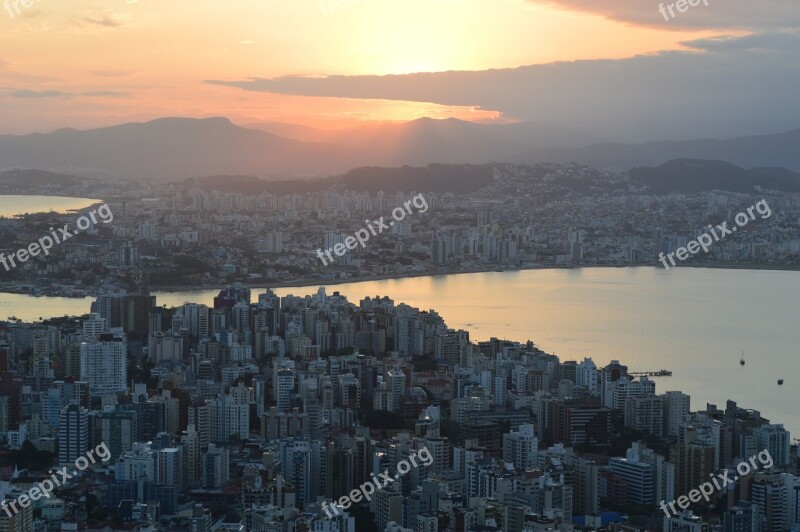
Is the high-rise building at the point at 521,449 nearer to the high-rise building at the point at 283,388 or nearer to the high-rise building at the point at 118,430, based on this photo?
the high-rise building at the point at 283,388

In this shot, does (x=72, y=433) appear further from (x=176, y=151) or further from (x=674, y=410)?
(x=176, y=151)

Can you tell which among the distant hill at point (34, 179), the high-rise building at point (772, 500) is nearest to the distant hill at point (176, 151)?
the distant hill at point (34, 179)

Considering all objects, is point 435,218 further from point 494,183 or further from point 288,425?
point 288,425

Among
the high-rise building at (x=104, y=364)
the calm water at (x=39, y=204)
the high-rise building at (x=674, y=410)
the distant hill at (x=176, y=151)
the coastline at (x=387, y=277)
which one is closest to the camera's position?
the high-rise building at (x=674, y=410)

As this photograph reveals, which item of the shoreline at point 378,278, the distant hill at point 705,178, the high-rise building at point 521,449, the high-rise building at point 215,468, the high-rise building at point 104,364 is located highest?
the distant hill at point 705,178

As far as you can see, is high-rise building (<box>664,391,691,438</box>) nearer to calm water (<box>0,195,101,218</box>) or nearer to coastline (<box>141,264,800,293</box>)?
coastline (<box>141,264,800,293</box>)

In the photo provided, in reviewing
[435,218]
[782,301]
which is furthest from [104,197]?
[782,301]

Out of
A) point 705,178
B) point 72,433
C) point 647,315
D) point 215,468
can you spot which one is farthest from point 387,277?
point 705,178
